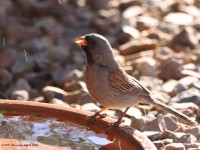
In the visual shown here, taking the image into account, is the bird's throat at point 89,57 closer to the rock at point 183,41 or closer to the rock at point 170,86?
the rock at point 170,86

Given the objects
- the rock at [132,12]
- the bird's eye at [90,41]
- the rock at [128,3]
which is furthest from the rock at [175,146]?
the rock at [128,3]

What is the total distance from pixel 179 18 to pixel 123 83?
4.29 meters

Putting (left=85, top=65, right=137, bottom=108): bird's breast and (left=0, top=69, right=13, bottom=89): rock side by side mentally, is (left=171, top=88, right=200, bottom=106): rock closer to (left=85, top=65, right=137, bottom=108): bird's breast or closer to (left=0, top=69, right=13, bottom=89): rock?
(left=85, top=65, right=137, bottom=108): bird's breast

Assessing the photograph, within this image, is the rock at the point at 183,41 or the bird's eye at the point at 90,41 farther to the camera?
the rock at the point at 183,41

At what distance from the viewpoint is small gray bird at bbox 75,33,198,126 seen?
5285mm

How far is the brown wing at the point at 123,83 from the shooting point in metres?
5.35

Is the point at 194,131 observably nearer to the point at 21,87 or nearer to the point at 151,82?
the point at 151,82

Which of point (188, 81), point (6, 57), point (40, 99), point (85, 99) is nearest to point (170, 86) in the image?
point (188, 81)

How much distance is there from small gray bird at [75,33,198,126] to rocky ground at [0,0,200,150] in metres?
0.59

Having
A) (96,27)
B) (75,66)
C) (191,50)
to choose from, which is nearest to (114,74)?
(75,66)

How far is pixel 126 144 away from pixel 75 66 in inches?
136

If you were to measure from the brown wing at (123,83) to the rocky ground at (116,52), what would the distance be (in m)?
0.54

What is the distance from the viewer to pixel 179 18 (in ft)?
31.0

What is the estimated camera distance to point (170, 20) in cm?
940
